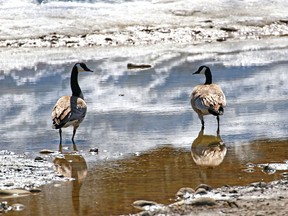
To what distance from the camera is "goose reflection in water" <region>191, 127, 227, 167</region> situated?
33.2 feet

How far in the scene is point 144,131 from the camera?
1193 cm

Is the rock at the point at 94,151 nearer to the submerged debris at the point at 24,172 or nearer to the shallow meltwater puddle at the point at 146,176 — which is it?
the shallow meltwater puddle at the point at 146,176

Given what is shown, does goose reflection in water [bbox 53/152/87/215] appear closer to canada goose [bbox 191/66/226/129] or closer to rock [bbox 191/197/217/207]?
rock [bbox 191/197/217/207]

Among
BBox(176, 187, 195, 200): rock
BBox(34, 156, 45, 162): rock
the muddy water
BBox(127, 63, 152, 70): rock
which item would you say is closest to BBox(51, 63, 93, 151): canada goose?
the muddy water

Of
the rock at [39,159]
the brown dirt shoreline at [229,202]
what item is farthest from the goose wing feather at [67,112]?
the brown dirt shoreline at [229,202]

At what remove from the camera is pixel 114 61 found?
18781 mm

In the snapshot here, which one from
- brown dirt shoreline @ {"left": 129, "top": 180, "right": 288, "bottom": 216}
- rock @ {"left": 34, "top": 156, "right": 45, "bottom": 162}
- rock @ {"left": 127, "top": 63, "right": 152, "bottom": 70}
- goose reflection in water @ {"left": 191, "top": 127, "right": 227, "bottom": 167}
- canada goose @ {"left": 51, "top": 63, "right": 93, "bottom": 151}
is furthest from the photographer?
rock @ {"left": 127, "top": 63, "right": 152, "bottom": 70}

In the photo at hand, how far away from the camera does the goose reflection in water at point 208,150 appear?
33.2 ft

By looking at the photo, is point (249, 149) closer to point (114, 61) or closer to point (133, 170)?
point (133, 170)

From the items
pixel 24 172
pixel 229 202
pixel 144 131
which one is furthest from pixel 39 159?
pixel 229 202

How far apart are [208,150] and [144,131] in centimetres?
143

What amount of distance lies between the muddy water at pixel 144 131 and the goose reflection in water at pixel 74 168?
0.01m

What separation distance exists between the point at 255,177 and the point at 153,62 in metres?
9.31

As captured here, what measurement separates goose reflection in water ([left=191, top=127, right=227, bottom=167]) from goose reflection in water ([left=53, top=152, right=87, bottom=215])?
1.35 m
